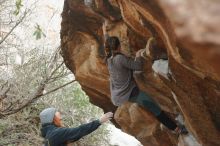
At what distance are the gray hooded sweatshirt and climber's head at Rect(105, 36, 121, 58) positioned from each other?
0.10 m

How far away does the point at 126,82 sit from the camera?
6047 millimetres

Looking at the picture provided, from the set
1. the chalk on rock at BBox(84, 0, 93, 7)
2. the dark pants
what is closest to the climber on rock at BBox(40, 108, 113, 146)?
the dark pants

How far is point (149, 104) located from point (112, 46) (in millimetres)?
1060

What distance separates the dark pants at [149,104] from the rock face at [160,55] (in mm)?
88

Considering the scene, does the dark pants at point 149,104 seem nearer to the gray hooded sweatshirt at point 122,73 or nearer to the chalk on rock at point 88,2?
the gray hooded sweatshirt at point 122,73

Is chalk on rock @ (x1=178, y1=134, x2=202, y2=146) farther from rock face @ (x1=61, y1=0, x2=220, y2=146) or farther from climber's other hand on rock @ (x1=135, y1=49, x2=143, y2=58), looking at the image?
climber's other hand on rock @ (x1=135, y1=49, x2=143, y2=58)

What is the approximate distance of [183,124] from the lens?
577cm

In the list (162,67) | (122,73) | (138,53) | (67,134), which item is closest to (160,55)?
(162,67)

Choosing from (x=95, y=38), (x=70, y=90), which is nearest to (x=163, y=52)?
(x=95, y=38)

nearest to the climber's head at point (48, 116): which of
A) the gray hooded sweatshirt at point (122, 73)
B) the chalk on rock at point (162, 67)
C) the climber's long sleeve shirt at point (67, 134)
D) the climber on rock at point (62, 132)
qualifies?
the climber on rock at point (62, 132)

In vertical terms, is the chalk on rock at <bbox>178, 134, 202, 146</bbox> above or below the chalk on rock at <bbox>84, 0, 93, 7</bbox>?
below

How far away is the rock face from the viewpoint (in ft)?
4.65

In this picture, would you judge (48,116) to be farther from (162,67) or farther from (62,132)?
(162,67)

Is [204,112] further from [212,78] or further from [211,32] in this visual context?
[211,32]
